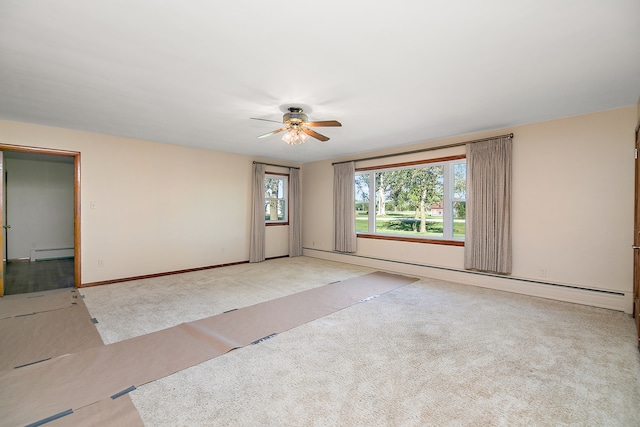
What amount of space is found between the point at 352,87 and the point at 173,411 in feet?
10.1

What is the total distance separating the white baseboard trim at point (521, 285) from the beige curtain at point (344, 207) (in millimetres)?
594

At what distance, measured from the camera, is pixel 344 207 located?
661cm

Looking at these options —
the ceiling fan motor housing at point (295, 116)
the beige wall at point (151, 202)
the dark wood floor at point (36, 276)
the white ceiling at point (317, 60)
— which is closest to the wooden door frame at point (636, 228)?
the white ceiling at point (317, 60)

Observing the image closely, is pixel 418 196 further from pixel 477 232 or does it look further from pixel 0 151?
pixel 0 151

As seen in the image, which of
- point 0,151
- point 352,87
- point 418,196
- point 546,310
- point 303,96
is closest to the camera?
point 352,87

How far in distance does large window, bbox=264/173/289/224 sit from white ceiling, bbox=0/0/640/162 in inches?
128

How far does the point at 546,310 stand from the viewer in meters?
3.55

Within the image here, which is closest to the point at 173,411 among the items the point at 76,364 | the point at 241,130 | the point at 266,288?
the point at 76,364

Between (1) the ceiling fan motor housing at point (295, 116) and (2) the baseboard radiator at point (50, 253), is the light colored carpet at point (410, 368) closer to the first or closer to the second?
(1) the ceiling fan motor housing at point (295, 116)

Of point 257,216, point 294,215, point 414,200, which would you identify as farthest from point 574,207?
point 257,216

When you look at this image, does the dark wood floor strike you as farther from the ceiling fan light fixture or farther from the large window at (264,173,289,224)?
the ceiling fan light fixture

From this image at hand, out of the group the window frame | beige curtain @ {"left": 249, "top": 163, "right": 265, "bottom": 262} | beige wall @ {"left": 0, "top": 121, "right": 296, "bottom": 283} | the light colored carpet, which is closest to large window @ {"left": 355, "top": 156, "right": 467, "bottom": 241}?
the light colored carpet

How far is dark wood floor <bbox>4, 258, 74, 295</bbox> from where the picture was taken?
4.55 meters

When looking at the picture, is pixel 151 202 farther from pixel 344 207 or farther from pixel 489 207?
pixel 489 207
